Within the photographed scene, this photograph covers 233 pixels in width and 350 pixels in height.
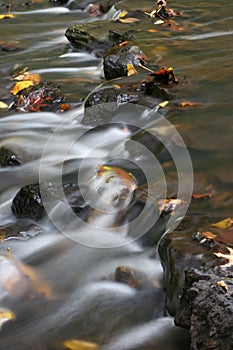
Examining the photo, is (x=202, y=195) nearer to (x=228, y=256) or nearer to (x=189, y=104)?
(x=228, y=256)

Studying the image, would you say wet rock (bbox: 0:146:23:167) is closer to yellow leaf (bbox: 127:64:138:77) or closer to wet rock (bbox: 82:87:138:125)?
wet rock (bbox: 82:87:138:125)

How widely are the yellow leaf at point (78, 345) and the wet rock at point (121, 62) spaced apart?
4.09 metres

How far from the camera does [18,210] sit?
4262mm

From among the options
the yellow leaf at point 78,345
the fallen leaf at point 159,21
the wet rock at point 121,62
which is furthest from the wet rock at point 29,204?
the fallen leaf at point 159,21

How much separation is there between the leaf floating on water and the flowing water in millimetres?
31

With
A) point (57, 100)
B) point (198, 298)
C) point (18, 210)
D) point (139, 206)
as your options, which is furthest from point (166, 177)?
point (57, 100)

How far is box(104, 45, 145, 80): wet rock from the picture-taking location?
649 centimetres

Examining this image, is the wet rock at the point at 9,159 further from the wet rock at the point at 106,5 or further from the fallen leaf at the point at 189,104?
the wet rock at the point at 106,5

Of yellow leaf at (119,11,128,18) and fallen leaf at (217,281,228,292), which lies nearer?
fallen leaf at (217,281,228,292)

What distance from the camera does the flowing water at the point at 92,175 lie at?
302cm

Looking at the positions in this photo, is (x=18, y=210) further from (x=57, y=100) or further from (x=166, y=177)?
(x=57, y=100)

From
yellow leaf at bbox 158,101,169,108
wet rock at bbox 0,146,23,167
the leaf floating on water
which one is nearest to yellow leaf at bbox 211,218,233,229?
the leaf floating on water

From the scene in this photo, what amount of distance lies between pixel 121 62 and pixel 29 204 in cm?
290

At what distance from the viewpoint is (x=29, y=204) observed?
4219mm
